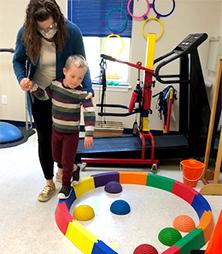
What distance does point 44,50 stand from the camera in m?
2.10

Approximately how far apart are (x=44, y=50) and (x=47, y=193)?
112 centimetres

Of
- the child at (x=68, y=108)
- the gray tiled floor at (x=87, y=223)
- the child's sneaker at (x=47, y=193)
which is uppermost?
the child at (x=68, y=108)

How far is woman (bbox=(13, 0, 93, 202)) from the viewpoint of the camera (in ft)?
6.36

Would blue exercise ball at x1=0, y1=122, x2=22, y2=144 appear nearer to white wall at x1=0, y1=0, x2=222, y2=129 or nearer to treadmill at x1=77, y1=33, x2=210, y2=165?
white wall at x1=0, y1=0, x2=222, y2=129

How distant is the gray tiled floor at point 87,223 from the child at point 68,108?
273mm

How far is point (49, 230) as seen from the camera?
2.06 m

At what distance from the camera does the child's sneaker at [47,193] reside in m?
2.43

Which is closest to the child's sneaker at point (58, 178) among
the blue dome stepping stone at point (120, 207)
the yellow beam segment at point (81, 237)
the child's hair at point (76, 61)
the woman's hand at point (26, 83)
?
the blue dome stepping stone at point (120, 207)

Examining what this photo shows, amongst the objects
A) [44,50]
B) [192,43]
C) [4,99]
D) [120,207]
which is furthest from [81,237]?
[4,99]

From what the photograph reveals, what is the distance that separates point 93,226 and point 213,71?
255 cm

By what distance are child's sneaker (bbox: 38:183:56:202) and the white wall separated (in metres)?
2.03

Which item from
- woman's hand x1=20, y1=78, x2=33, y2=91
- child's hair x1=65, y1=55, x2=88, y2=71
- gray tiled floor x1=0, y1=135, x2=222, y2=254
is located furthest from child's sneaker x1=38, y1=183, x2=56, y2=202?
child's hair x1=65, y1=55, x2=88, y2=71

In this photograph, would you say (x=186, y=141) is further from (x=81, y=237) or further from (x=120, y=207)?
(x=81, y=237)

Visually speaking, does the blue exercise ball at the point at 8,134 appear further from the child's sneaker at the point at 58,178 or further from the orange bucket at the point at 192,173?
the orange bucket at the point at 192,173
